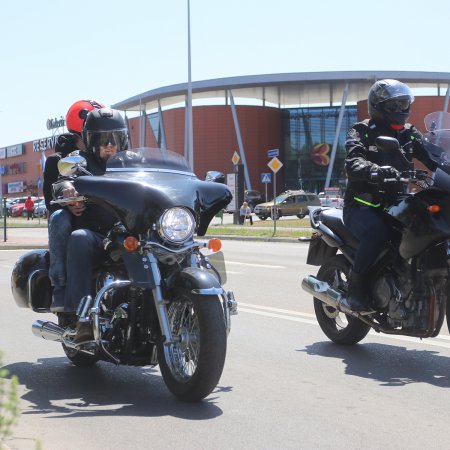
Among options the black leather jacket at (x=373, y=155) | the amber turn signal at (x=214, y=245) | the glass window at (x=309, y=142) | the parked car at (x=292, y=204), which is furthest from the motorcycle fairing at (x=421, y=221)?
the glass window at (x=309, y=142)

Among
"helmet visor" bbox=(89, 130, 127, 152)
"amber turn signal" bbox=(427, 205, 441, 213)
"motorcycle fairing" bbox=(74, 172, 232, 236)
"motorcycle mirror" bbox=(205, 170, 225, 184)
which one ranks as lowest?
"amber turn signal" bbox=(427, 205, 441, 213)

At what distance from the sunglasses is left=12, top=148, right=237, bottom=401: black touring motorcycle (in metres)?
1.70

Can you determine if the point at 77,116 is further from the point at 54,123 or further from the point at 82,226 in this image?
the point at 54,123

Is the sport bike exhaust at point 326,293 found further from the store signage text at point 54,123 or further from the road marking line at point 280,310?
the store signage text at point 54,123

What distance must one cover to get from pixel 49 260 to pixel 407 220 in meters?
2.48

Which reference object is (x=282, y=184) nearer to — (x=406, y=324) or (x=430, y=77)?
(x=430, y=77)

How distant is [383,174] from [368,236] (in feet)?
1.76

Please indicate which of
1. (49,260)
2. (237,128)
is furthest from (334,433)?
(237,128)

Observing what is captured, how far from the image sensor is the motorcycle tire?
436cm

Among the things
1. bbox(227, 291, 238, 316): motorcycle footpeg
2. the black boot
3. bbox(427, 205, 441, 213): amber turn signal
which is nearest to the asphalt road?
the black boot

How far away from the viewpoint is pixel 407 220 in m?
5.55

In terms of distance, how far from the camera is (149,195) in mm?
4641

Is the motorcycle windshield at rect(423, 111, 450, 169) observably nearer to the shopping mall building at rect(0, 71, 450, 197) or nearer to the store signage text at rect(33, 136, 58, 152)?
the shopping mall building at rect(0, 71, 450, 197)

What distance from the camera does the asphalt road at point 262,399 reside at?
157 inches
